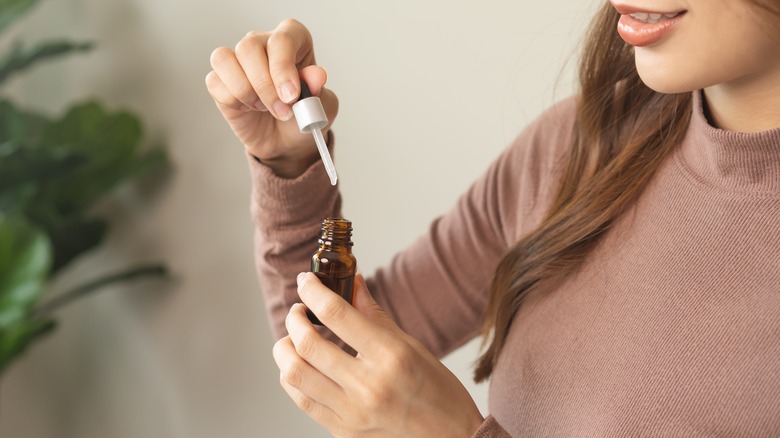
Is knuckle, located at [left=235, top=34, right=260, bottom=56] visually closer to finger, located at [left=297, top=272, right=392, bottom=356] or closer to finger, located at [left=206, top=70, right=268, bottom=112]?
finger, located at [left=206, top=70, right=268, bottom=112]

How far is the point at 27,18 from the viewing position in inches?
71.2

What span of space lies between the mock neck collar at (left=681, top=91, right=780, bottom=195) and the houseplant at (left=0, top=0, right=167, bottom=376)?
3.61ft

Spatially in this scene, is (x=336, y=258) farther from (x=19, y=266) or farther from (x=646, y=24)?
(x=19, y=266)

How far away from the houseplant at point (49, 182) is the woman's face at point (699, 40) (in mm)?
1114

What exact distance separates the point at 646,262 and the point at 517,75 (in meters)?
0.52

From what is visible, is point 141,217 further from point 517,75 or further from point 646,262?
point 646,262

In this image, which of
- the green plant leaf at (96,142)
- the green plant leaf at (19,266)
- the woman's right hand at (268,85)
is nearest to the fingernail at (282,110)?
the woman's right hand at (268,85)

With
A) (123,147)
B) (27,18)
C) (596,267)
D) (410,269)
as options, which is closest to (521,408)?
(596,267)

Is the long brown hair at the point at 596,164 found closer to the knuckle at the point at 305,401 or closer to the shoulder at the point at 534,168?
the shoulder at the point at 534,168

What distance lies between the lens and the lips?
646mm

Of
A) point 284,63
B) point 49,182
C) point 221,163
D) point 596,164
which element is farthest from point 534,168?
point 49,182

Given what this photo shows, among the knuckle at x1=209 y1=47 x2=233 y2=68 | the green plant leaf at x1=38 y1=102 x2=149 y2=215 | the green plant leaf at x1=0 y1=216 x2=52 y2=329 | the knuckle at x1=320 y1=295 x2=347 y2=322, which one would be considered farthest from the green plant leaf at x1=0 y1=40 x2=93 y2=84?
the knuckle at x1=320 y1=295 x2=347 y2=322

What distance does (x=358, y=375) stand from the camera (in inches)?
24.3

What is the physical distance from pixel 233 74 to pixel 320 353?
0.26 metres
